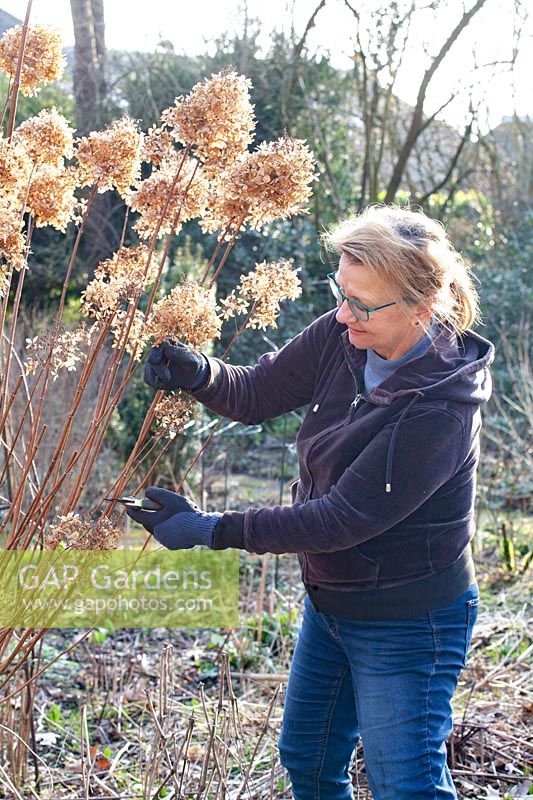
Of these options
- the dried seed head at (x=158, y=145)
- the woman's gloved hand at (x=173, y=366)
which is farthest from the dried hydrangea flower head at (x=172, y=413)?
the dried seed head at (x=158, y=145)

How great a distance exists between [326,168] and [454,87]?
167cm

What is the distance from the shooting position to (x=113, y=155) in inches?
→ 72.0

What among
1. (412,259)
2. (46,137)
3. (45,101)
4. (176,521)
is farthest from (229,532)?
(45,101)

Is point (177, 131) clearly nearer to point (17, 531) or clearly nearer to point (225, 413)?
point (225, 413)

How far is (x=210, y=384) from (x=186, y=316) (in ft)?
0.70

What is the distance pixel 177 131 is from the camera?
5.84 feet

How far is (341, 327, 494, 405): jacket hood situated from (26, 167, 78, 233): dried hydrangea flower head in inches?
30.4

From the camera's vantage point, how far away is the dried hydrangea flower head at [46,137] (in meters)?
1.84

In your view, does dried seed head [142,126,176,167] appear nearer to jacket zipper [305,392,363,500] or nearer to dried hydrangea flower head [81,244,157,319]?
dried hydrangea flower head [81,244,157,319]

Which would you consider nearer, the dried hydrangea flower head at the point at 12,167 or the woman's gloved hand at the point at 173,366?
the dried hydrangea flower head at the point at 12,167

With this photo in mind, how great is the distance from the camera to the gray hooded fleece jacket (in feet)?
5.62

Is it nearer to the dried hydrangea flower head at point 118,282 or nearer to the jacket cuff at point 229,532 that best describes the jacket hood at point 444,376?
the jacket cuff at point 229,532

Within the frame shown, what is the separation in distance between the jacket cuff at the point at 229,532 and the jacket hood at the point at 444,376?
0.38 meters

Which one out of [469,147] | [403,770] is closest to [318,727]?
[403,770]
